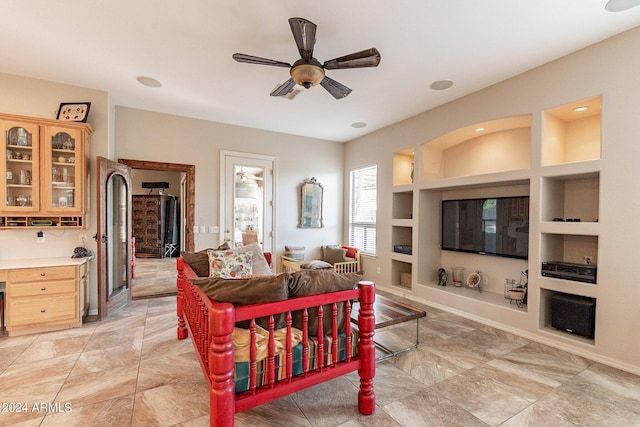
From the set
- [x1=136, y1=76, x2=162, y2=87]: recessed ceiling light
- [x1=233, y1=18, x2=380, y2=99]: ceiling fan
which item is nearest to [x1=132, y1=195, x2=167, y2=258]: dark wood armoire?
[x1=136, y1=76, x2=162, y2=87]: recessed ceiling light

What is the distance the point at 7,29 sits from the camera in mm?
2521

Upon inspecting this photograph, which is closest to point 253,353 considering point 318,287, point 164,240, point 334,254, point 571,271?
point 318,287

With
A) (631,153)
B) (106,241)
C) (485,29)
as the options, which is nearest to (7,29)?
(106,241)

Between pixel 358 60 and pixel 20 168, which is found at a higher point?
pixel 358 60

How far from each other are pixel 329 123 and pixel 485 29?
2.81 metres

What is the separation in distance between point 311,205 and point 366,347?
4.07m

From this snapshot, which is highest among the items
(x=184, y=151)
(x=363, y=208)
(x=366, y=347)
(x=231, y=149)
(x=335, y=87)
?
(x=335, y=87)

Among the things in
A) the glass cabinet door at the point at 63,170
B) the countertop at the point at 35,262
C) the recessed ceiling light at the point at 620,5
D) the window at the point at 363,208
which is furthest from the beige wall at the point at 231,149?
the recessed ceiling light at the point at 620,5

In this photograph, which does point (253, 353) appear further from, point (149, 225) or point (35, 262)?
point (149, 225)

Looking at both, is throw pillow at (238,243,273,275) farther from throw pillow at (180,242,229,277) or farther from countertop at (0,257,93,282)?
countertop at (0,257,93,282)

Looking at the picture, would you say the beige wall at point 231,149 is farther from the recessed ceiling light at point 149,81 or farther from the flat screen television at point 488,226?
the flat screen television at point 488,226

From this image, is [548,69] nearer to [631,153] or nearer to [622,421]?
[631,153]

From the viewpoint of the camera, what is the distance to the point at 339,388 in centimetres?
223

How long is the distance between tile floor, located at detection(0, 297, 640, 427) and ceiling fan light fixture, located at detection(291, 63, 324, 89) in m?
2.52
